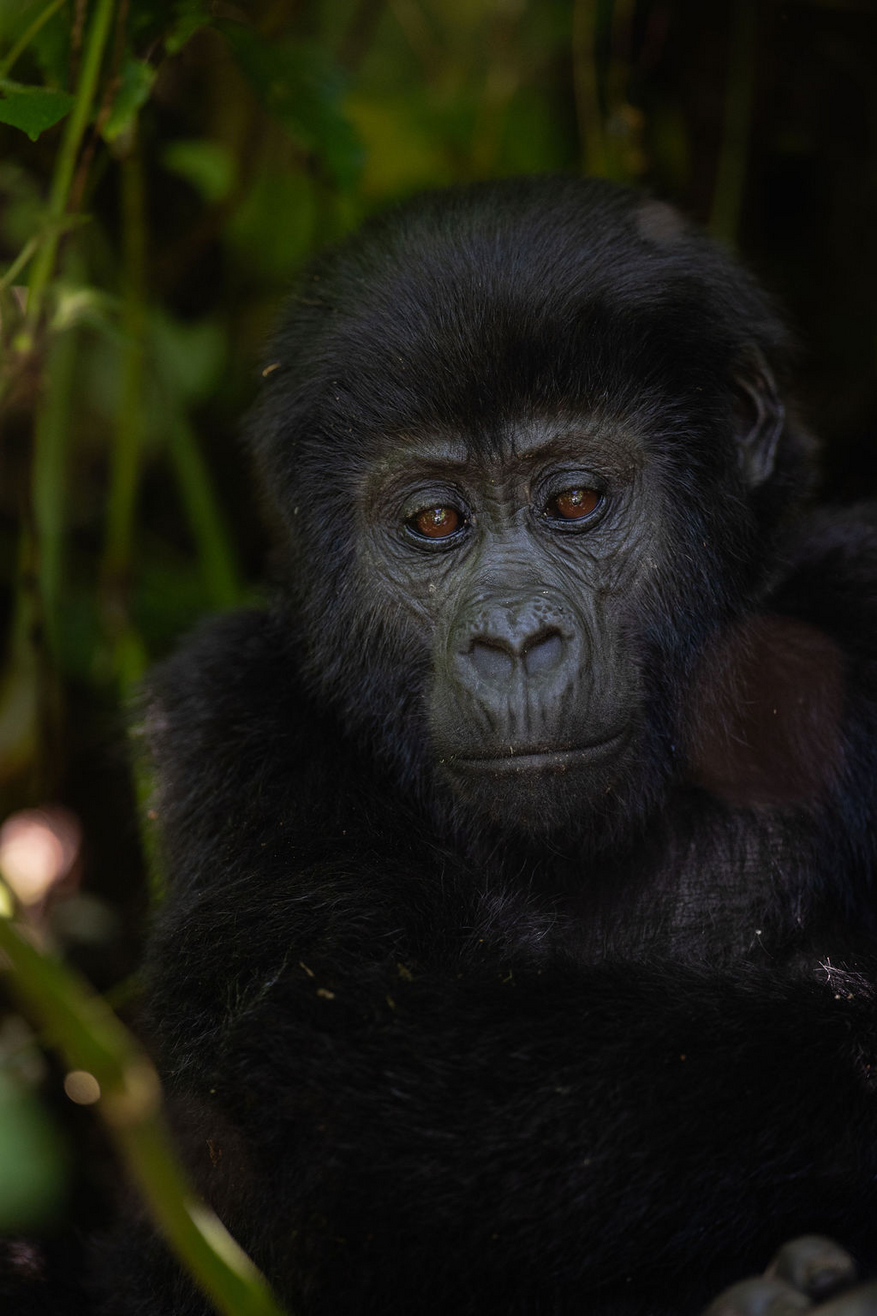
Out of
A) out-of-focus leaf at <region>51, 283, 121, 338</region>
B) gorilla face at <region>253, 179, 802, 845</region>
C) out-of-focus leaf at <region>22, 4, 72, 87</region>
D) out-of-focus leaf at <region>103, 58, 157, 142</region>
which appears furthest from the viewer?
out-of-focus leaf at <region>51, 283, 121, 338</region>

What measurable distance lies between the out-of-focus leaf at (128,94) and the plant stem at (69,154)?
0.25 feet

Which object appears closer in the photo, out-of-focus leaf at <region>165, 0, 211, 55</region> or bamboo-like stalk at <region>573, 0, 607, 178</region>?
out-of-focus leaf at <region>165, 0, 211, 55</region>

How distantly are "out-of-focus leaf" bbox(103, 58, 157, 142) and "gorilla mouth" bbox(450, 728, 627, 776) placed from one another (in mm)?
1874

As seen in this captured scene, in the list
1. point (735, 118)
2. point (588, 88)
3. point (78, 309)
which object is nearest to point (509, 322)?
point (78, 309)

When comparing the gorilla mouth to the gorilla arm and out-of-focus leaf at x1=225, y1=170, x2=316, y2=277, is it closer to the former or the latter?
the gorilla arm

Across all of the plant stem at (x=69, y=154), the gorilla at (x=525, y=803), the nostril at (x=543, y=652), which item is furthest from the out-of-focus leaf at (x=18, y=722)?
the nostril at (x=543, y=652)

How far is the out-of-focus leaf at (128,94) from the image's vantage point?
340 centimetres

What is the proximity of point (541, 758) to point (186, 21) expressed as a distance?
2.23 metres

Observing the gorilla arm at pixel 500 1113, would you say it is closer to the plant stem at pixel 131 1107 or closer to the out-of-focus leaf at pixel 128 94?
the plant stem at pixel 131 1107

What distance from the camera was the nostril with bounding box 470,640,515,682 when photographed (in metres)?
2.86

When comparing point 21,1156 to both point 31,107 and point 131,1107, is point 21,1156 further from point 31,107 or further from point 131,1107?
point 31,107

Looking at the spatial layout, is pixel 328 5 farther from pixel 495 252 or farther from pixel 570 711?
pixel 570 711

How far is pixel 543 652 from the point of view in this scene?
2863 mm

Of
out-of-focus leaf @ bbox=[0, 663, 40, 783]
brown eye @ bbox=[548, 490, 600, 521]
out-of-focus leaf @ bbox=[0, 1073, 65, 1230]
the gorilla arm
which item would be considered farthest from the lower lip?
out-of-focus leaf @ bbox=[0, 663, 40, 783]
